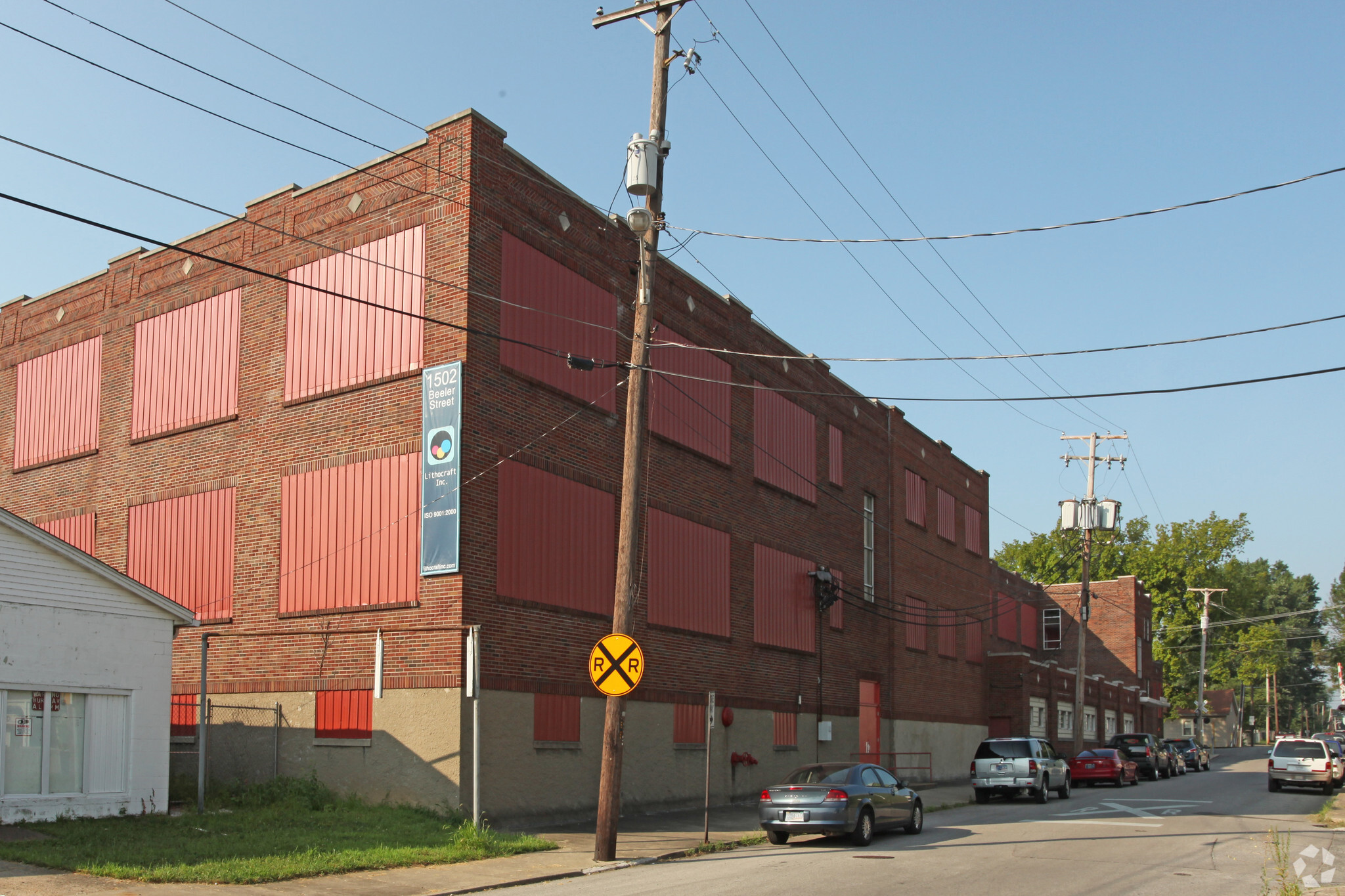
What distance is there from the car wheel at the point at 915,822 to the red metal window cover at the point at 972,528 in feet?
87.8

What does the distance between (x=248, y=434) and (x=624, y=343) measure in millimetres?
7959

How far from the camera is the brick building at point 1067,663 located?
46500 millimetres

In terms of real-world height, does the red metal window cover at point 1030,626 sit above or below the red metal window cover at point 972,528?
below

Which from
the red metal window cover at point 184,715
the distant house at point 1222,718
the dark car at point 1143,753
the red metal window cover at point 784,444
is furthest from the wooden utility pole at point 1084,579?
the distant house at point 1222,718

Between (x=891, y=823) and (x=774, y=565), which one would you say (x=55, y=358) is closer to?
(x=774, y=565)

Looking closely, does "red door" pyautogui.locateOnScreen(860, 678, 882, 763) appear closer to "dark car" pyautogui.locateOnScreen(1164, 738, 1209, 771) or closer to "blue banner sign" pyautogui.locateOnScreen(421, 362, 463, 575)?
"blue banner sign" pyautogui.locateOnScreen(421, 362, 463, 575)

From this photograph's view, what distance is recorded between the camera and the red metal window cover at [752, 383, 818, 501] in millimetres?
30391

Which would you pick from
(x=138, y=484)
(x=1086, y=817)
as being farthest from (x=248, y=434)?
(x=1086, y=817)

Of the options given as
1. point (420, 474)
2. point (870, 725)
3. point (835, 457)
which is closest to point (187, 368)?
point (420, 474)

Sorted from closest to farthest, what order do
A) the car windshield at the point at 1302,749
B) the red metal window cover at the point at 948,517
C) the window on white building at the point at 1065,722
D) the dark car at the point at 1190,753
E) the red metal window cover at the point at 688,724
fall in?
the red metal window cover at the point at 688,724, the car windshield at the point at 1302,749, the red metal window cover at the point at 948,517, the dark car at the point at 1190,753, the window on white building at the point at 1065,722

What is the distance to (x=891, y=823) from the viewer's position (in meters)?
19.8

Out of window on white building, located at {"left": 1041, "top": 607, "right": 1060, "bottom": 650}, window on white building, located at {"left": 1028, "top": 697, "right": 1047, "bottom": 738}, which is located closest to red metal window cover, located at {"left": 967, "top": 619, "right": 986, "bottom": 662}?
window on white building, located at {"left": 1028, "top": 697, "right": 1047, "bottom": 738}

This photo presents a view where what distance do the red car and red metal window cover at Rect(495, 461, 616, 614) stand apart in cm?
2153

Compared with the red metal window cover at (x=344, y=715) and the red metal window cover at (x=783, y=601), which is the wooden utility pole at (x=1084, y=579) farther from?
the red metal window cover at (x=344, y=715)
